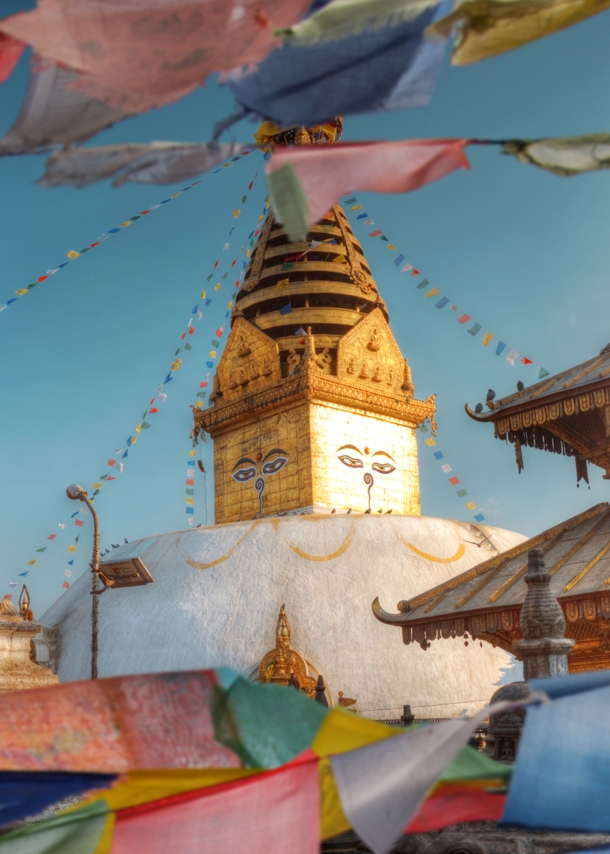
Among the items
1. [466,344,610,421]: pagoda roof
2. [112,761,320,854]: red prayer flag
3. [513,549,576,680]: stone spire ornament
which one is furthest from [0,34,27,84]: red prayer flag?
[466,344,610,421]: pagoda roof

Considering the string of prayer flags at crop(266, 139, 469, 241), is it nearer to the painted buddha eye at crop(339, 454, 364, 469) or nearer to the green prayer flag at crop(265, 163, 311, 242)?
the green prayer flag at crop(265, 163, 311, 242)

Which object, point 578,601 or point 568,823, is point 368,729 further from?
point 578,601

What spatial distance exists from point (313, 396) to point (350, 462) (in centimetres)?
179

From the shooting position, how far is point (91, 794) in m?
1.98

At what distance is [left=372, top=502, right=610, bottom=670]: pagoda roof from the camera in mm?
6340

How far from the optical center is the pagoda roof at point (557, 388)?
7230 millimetres

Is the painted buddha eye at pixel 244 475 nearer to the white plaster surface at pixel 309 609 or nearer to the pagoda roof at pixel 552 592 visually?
the white plaster surface at pixel 309 609

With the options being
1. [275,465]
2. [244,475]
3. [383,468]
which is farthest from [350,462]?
[244,475]

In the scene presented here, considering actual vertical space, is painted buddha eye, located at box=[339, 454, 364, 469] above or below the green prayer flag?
above

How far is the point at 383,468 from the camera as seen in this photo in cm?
1941

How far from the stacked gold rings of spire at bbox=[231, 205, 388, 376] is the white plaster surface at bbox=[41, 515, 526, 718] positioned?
192 inches

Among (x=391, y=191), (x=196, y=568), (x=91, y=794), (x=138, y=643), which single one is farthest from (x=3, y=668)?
(x=391, y=191)

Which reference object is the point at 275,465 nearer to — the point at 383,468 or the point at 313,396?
the point at 313,396

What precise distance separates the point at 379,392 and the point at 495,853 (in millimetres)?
16016
